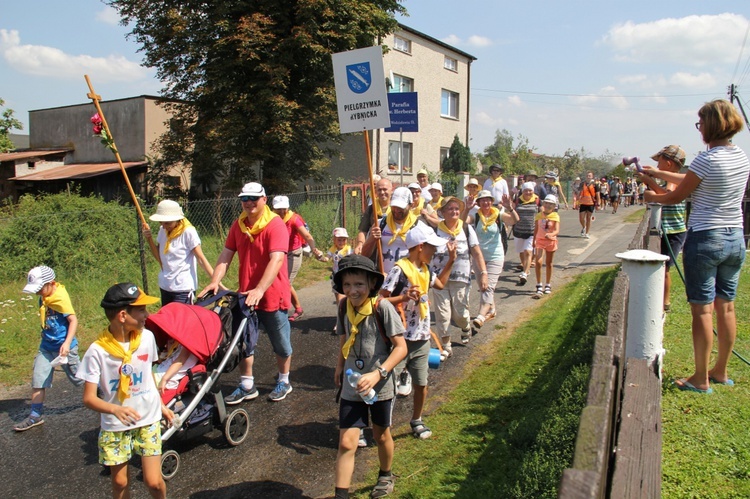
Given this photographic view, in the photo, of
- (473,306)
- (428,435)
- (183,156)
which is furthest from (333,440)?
(183,156)

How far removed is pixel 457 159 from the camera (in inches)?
1251

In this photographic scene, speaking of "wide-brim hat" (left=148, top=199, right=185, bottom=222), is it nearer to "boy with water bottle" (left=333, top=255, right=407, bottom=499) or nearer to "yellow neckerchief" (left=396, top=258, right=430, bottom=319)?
"yellow neckerchief" (left=396, top=258, right=430, bottom=319)

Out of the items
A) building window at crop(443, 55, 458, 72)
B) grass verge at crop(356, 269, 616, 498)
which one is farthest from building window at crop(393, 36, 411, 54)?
grass verge at crop(356, 269, 616, 498)

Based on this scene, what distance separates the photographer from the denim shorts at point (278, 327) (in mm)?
5188

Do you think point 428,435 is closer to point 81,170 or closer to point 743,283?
point 743,283

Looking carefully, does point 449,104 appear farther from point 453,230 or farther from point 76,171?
point 453,230

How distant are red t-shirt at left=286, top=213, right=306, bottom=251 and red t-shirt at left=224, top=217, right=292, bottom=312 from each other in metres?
2.03

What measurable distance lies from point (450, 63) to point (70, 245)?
2729 centimetres

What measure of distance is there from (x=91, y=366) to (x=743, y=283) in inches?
339

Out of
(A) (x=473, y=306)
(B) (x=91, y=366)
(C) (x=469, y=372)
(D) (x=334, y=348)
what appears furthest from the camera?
(A) (x=473, y=306)

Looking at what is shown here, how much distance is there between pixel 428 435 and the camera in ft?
14.7

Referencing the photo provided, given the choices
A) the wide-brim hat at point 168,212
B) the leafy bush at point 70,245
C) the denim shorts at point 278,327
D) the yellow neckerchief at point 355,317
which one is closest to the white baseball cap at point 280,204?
the wide-brim hat at point 168,212

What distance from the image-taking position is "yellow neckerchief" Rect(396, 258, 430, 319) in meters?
4.58

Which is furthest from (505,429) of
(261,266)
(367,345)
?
(261,266)
